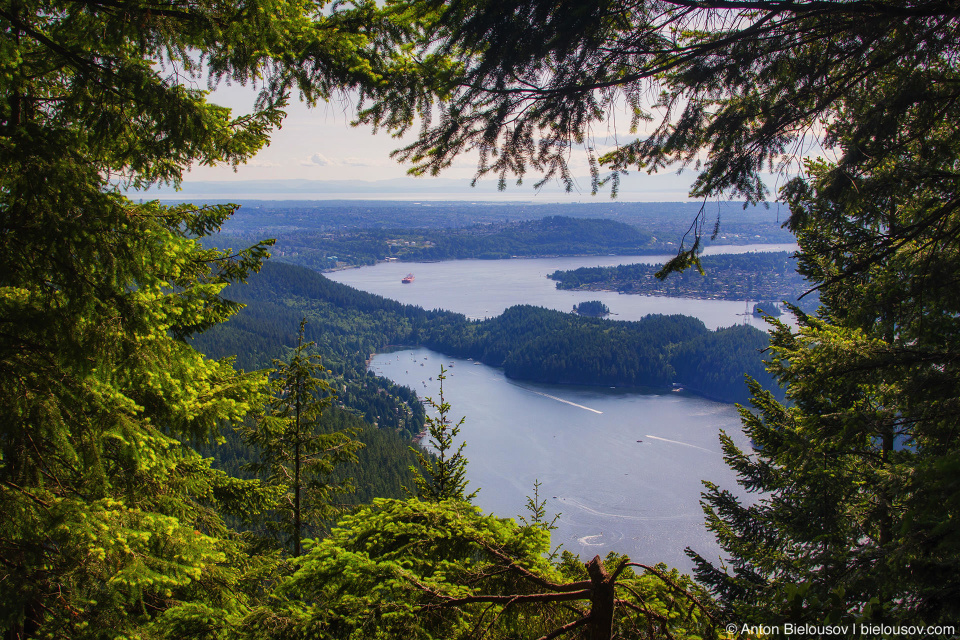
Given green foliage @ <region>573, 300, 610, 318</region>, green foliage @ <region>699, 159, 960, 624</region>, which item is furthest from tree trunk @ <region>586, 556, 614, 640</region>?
green foliage @ <region>573, 300, 610, 318</region>

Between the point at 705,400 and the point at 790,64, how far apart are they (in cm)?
7640

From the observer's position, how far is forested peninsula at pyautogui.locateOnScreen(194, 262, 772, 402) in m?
74.0

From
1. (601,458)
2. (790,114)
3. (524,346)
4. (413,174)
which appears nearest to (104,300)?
(413,174)

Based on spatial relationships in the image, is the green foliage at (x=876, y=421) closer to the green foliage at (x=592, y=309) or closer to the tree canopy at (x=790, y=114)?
the tree canopy at (x=790, y=114)

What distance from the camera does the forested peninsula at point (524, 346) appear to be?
243ft

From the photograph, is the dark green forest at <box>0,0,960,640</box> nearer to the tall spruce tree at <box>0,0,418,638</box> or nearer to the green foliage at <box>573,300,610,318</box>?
the tall spruce tree at <box>0,0,418,638</box>

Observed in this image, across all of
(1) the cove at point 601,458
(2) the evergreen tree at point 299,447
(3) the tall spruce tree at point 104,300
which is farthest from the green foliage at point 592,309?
(3) the tall spruce tree at point 104,300

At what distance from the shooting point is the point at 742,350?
7531cm

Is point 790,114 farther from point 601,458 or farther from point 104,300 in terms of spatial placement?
point 601,458

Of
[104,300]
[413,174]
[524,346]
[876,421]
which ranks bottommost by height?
[524,346]

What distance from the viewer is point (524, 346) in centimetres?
8938

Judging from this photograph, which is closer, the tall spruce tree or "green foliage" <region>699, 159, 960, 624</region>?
"green foliage" <region>699, 159, 960, 624</region>

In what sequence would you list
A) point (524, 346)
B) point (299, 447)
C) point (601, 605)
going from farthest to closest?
point (524, 346) → point (299, 447) → point (601, 605)

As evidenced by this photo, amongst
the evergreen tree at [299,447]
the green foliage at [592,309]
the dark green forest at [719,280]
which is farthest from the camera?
the dark green forest at [719,280]
